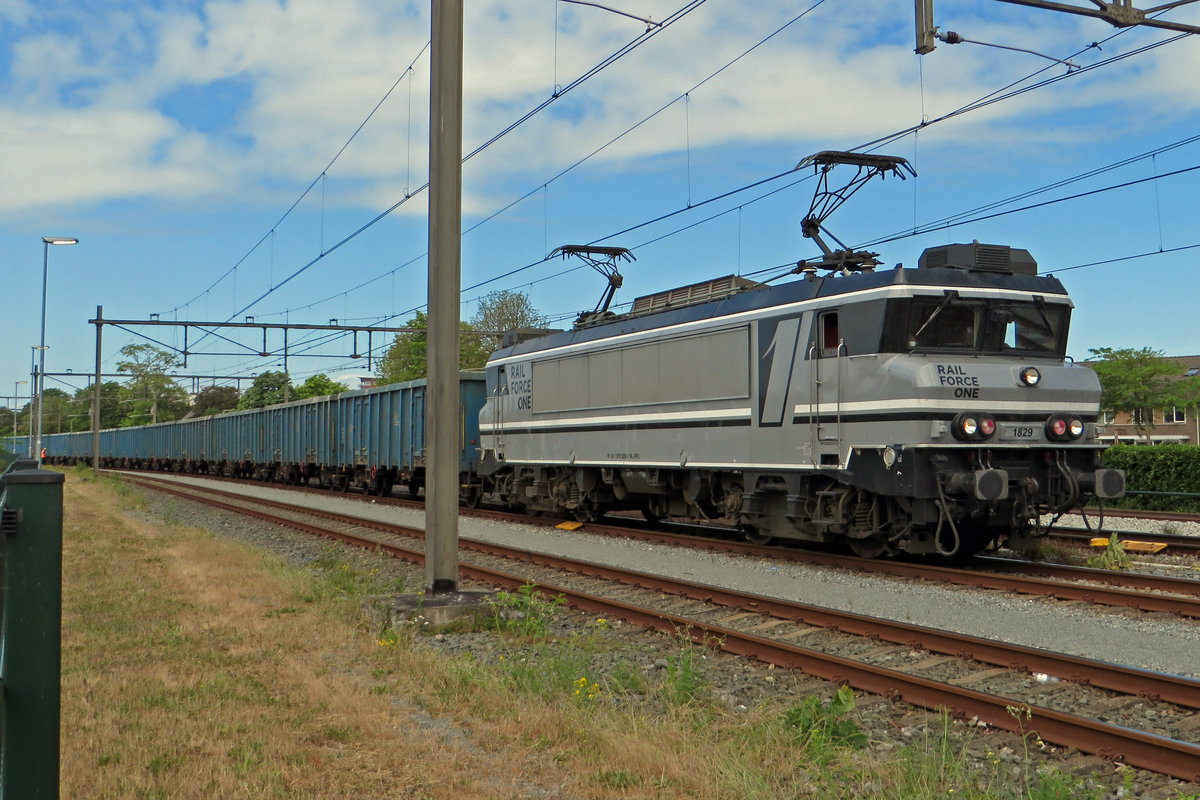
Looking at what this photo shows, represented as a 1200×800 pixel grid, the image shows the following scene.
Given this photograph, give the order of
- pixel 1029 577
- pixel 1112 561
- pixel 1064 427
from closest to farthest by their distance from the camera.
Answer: pixel 1029 577
pixel 1064 427
pixel 1112 561

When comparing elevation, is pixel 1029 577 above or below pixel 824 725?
above

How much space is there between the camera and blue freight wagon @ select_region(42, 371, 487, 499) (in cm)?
2439

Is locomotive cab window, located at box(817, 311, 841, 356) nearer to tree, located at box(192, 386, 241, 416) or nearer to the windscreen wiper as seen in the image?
the windscreen wiper

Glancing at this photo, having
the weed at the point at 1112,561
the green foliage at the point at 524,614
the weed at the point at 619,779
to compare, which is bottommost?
the weed at the point at 619,779

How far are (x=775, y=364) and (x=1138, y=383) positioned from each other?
184 feet

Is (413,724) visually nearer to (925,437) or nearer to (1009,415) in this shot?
(925,437)

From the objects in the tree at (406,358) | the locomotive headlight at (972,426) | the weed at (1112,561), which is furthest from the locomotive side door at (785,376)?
the tree at (406,358)

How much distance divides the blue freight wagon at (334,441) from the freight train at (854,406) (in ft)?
10.8

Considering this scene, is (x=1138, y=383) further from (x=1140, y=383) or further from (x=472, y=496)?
(x=472, y=496)

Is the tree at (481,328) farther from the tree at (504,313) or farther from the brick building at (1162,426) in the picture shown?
the brick building at (1162,426)

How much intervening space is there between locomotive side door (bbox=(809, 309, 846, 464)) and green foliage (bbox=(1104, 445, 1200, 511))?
13751mm

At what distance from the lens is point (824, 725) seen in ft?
18.1

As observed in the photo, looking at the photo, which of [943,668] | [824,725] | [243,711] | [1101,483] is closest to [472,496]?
[1101,483]

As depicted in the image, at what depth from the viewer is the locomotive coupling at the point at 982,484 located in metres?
10.8
